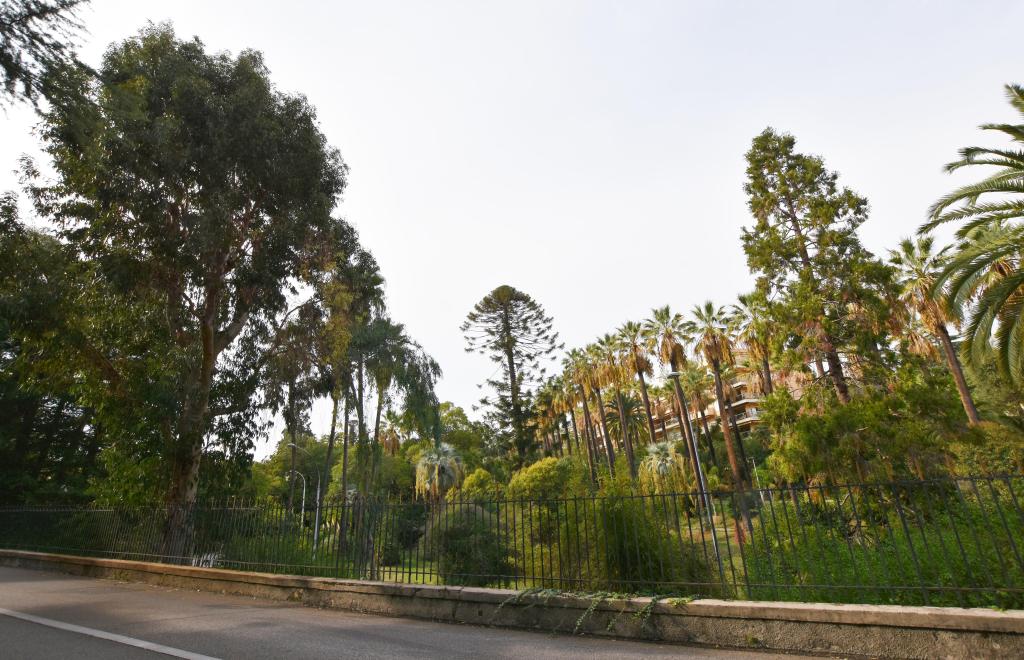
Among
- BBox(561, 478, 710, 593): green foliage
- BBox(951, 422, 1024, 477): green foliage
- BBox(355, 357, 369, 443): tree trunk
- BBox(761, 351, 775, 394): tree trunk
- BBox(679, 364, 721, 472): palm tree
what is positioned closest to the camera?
BBox(561, 478, 710, 593): green foliage

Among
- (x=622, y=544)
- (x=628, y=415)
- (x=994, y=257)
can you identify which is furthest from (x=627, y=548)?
(x=628, y=415)

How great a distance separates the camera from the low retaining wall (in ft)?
14.8

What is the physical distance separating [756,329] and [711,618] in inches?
620

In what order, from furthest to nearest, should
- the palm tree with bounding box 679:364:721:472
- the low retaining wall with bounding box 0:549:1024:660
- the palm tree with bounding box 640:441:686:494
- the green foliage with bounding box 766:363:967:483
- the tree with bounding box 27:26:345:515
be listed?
1. the palm tree with bounding box 679:364:721:472
2. the palm tree with bounding box 640:441:686:494
3. the green foliage with bounding box 766:363:967:483
4. the tree with bounding box 27:26:345:515
5. the low retaining wall with bounding box 0:549:1024:660

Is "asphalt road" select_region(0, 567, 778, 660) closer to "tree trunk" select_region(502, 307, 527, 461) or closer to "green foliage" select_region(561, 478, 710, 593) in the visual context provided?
"green foliage" select_region(561, 478, 710, 593)

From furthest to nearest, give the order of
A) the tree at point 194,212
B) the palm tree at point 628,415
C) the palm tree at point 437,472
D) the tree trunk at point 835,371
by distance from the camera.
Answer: the palm tree at point 628,415 → the palm tree at point 437,472 → the tree trunk at point 835,371 → the tree at point 194,212

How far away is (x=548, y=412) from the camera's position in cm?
5175

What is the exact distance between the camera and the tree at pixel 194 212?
13.7 metres

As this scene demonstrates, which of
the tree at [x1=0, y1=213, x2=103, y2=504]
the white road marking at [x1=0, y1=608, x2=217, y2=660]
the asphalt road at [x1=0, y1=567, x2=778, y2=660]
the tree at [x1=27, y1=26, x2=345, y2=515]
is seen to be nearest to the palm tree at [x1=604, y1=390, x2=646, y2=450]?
the tree at [x1=0, y1=213, x2=103, y2=504]

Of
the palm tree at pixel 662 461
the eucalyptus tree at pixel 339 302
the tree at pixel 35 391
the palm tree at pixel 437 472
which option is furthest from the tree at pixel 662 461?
the tree at pixel 35 391

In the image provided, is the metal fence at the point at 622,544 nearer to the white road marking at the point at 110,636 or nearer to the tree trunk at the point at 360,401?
the white road marking at the point at 110,636

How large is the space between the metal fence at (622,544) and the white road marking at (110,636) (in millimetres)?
2946

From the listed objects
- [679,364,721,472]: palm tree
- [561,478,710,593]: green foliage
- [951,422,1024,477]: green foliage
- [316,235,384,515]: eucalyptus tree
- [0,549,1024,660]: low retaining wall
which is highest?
[679,364,721,472]: palm tree

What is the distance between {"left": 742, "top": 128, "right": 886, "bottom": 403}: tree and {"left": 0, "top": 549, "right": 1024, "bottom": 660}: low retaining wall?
14.6 m
